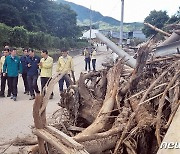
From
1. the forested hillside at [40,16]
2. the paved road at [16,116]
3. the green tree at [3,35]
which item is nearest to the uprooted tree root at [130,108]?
the paved road at [16,116]

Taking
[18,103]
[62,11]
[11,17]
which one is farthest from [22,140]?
[62,11]

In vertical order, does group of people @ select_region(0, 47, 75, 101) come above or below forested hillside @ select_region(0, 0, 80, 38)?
Result: below

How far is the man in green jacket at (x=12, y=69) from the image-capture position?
33.5ft

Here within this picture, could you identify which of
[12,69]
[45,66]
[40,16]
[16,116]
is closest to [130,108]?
[16,116]

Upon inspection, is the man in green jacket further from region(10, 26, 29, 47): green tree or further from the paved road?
region(10, 26, 29, 47): green tree

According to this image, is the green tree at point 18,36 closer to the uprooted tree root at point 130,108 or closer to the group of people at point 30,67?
the group of people at point 30,67

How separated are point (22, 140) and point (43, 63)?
22.0ft

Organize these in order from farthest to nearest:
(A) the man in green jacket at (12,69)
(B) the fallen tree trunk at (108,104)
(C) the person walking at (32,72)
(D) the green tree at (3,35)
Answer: (D) the green tree at (3,35)
(C) the person walking at (32,72)
(A) the man in green jacket at (12,69)
(B) the fallen tree trunk at (108,104)

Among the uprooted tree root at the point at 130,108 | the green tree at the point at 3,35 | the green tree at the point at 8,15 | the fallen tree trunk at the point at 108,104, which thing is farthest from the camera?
the green tree at the point at 8,15

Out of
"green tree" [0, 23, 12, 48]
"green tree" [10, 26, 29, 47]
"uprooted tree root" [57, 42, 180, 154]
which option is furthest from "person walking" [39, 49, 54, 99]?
"green tree" [10, 26, 29, 47]

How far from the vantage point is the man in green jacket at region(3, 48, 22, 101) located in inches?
402

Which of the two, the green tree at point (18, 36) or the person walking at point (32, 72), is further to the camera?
the green tree at point (18, 36)

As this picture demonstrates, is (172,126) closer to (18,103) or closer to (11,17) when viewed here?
(18,103)

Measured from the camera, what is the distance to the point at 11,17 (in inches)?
1612
